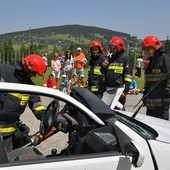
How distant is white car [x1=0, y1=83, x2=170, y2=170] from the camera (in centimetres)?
251

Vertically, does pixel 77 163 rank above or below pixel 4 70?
below

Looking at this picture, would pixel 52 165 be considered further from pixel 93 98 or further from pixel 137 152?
pixel 93 98

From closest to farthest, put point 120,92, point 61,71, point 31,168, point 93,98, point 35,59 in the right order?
point 31,168
point 93,98
point 35,59
point 120,92
point 61,71

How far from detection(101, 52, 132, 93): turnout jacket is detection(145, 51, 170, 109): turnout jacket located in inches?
43.1

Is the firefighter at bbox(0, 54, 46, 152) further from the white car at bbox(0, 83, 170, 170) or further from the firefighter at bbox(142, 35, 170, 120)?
the firefighter at bbox(142, 35, 170, 120)

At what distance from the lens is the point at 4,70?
408 centimetres

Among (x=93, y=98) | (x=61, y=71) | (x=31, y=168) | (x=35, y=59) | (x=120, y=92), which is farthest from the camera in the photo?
(x=61, y=71)

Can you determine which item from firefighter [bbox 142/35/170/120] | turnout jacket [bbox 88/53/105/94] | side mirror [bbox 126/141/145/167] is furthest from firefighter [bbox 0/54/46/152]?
turnout jacket [bbox 88/53/105/94]

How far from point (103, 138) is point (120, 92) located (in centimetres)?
359

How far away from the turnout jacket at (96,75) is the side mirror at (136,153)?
15.3 feet

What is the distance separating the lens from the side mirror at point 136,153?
2.45m

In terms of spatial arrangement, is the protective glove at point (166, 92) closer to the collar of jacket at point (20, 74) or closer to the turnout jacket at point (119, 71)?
the turnout jacket at point (119, 71)

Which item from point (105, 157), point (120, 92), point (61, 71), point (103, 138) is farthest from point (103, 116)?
point (61, 71)

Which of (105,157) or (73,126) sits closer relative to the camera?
(105,157)
